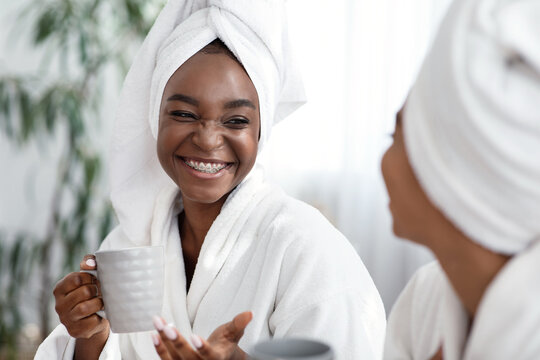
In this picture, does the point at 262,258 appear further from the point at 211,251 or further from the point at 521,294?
the point at 521,294

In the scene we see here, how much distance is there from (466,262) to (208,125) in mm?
817

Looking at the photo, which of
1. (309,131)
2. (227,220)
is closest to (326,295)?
(227,220)

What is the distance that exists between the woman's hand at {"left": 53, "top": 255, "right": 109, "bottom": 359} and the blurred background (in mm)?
1700

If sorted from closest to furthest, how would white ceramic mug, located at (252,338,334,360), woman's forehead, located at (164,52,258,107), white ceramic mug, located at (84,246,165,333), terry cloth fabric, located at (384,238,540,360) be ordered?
terry cloth fabric, located at (384,238,540,360) → white ceramic mug, located at (252,338,334,360) → white ceramic mug, located at (84,246,165,333) → woman's forehead, located at (164,52,258,107)

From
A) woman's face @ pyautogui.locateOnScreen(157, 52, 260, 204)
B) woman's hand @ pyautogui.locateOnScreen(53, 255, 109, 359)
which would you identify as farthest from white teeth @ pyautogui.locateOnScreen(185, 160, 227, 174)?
woman's hand @ pyautogui.locateOnScreen(53, 255, 109, 359)

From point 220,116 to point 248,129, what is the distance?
72 millimetres

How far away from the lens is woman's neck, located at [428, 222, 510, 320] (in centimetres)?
63

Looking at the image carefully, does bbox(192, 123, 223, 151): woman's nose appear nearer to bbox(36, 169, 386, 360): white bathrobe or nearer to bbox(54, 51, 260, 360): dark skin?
bbox(54, 51, 260, 360): dark skin

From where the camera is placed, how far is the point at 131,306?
1.06 meters

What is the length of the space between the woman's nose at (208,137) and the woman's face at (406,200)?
665 mm

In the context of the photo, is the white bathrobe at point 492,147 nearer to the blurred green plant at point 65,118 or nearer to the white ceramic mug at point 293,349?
the white ceramic mug at point 293,349

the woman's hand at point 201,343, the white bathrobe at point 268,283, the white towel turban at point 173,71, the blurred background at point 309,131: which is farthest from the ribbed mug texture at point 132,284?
the blurred background at point 309,131

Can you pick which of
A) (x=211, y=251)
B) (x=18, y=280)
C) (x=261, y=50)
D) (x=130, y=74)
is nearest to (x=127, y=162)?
(x=130, y=74)

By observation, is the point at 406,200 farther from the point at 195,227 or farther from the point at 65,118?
the point at 65,118
